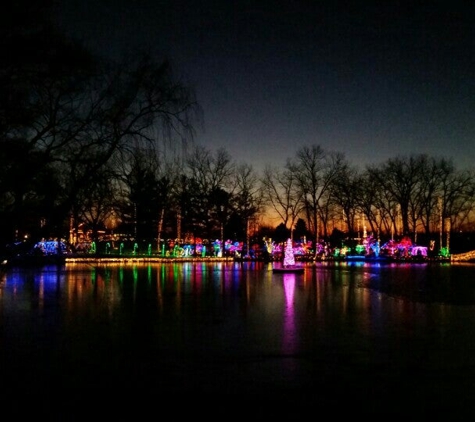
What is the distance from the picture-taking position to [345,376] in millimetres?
8445

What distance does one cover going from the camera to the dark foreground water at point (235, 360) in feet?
22.7

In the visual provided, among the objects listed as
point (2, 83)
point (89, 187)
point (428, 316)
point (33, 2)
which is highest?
point (33, 2)

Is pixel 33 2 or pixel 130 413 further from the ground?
pixel 33 2

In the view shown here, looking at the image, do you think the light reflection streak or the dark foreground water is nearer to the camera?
the dark foreground water

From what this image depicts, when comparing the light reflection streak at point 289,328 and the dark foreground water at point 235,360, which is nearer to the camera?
the dark foreground water at point 235,360

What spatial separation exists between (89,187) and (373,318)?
26.6 ft

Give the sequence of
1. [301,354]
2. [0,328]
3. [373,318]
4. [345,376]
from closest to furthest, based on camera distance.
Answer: [345,376], [301,354], [0,328], [373,318]

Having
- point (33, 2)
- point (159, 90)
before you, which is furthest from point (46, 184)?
point (33, 2)

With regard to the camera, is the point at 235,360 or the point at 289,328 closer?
the point at 235,360

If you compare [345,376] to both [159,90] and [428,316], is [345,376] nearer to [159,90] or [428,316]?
[428,316]

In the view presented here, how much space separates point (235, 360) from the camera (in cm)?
953

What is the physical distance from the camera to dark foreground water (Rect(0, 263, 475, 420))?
6.92 metres

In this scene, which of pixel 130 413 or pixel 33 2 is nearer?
pixel 130 413

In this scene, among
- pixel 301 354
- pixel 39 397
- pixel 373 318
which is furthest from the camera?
pixel 373 318
